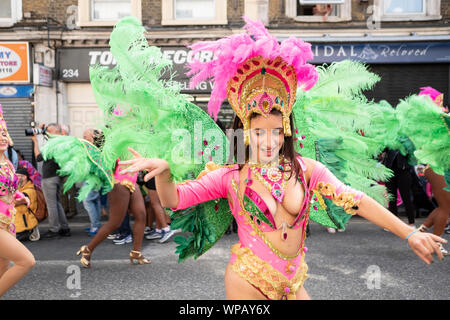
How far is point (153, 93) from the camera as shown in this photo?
2.22 metres

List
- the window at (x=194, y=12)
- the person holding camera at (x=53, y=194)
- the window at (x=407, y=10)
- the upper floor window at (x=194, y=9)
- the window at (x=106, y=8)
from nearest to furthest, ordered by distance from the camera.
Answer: the person holding camera at (x=53, y=194), the window at (x=407, y=10), the window at (x=194, y=12), the upper floor window at (x=194, y=9), the window at (x=106, y=8)

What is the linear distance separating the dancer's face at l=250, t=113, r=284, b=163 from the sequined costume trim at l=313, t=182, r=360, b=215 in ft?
0.98

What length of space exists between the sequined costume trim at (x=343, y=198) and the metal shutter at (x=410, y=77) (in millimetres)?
10257

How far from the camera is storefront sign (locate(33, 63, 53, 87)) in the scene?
1061 cm

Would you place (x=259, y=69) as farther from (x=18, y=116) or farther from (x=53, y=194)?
(x=18, y=116)

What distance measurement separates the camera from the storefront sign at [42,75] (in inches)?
418

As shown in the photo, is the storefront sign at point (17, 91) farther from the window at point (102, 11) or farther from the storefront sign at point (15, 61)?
the window at point (102, 11)

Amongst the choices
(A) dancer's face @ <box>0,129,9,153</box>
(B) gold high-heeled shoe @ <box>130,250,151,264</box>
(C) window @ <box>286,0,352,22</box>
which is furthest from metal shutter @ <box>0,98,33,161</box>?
(A) dancer's face @ <box>0,129,9,153</box>

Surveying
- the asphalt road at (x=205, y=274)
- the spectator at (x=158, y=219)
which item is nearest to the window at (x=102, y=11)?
the spectator at (x=158, y=219)

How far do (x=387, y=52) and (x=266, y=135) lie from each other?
34.5 feet

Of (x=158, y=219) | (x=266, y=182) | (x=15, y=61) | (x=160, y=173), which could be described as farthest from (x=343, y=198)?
(x=15, y=61)

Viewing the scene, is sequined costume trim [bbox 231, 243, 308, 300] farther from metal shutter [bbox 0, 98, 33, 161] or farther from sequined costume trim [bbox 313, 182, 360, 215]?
metal shutter [bbox 0, 98, 33, 161]

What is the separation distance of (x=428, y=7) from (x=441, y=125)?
9144mm
